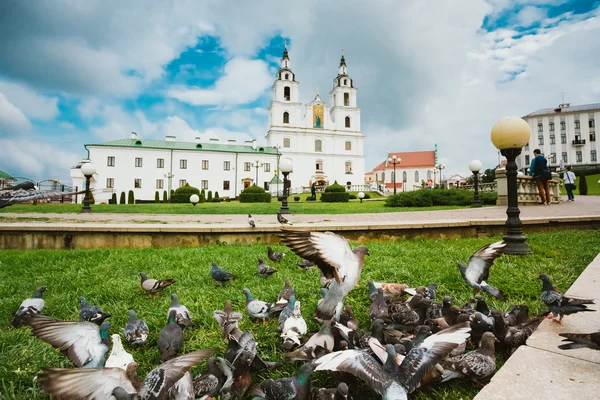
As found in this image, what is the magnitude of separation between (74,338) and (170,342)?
596 millimetres

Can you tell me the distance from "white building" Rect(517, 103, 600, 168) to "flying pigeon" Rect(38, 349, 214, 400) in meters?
83.7

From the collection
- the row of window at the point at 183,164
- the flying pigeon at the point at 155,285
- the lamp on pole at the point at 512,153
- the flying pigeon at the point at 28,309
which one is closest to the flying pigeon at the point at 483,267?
the lamp on pole at the point at 512,153

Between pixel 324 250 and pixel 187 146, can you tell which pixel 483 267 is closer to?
pixel 324 250

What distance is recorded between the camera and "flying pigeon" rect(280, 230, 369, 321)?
1946mm

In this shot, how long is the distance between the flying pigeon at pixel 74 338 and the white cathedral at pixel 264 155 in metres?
45.9

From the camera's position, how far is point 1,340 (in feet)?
8.73

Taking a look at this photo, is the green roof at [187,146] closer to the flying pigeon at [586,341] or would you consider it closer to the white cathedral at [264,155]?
the white cathedral at [264,155]

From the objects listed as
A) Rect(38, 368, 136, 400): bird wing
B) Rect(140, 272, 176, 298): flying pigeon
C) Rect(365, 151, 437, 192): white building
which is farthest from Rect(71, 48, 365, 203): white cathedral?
Rect(38, 368, 136, 400): bird wing

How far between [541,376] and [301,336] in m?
1.45

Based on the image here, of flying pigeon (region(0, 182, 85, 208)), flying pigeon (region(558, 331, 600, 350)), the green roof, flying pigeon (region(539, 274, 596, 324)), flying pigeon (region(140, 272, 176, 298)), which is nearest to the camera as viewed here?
flying pigeon (region(558, 331, 600, 350))

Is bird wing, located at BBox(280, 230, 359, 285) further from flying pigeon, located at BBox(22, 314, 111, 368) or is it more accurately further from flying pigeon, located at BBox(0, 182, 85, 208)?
flying pigeon, located at BBox(0, 182, 85, 208)

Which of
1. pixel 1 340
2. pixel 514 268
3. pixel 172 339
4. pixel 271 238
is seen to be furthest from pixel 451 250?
pixel 1 340

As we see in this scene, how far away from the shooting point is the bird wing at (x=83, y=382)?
4.72 ft

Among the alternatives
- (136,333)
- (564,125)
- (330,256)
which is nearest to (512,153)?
(330,256)
